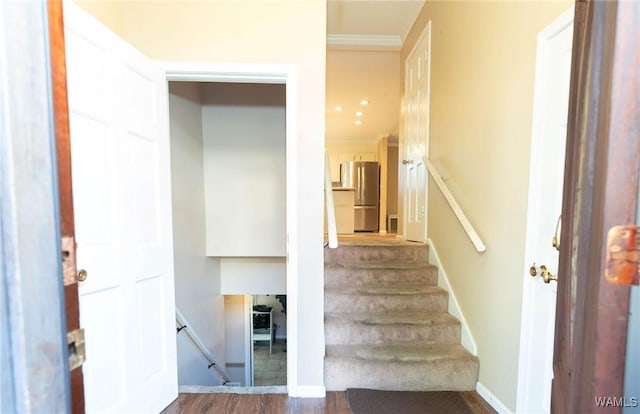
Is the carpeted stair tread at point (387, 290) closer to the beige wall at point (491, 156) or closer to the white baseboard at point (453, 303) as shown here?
the white baseboard at point (453, 303)

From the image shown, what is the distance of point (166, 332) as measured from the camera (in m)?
1.80

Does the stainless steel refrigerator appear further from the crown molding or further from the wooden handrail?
the wooden handrail

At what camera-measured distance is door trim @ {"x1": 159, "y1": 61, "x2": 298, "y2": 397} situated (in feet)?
5.76

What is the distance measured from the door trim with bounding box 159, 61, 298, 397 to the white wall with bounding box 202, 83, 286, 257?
1231 mm

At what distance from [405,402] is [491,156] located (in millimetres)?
1662

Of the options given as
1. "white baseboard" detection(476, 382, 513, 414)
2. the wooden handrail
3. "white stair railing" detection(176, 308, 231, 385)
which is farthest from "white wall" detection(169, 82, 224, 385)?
"white baseboard" detection(476, 382, 513, 414)

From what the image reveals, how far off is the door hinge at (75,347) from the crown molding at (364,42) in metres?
3.76

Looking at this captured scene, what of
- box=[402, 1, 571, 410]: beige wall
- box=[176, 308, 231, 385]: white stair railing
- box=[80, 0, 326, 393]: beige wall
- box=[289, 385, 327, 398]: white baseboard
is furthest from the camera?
box=[176, 308, 231, 385]: white stair railing

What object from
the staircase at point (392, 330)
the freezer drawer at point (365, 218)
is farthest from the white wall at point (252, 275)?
the freezer drawer at point (365, 218)

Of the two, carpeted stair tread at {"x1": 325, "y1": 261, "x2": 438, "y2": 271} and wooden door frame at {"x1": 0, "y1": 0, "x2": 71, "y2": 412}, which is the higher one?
wooden door frame at {"x1": 0, "y1": 0, "x2": 71, "y2": 412}

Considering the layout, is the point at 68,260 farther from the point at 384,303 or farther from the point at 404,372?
the point at 384,303

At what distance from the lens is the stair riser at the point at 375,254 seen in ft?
9.08

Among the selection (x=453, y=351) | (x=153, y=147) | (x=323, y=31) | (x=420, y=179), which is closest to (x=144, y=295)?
(x=153, y=147)

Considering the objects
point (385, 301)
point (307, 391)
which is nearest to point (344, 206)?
point (385, 301)
